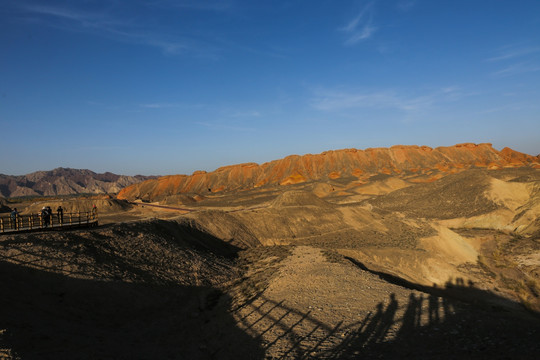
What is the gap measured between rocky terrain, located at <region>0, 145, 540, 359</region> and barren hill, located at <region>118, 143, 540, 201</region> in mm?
77658

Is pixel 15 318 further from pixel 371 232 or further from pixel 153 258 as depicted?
pixel 371 232

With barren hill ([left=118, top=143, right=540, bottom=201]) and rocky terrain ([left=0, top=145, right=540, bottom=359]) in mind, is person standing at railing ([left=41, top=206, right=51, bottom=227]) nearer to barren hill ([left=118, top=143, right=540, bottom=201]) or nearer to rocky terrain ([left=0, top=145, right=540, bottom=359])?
rocky terrain ([left=0, top=145, right=540, bottom=359])

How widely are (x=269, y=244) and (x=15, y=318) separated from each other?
21.6 metres

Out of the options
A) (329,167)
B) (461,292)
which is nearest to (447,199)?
(461,292)

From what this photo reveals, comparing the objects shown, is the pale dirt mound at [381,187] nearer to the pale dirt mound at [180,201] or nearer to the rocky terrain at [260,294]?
the pale dirt mound at [180,201]

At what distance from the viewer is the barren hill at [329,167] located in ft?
364

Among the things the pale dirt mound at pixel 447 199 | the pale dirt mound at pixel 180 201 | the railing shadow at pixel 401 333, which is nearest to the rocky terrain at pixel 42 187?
the pale dirt mound at pixel 180 201

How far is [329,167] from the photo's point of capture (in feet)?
386

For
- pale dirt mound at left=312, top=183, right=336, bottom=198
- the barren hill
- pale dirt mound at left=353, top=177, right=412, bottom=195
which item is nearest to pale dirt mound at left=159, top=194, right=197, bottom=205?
pale dirt mound at left=312, top=183, right=336, bottom=198

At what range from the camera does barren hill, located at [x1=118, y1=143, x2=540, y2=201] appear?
364ft

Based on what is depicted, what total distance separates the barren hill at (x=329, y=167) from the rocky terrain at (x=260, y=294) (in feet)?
255

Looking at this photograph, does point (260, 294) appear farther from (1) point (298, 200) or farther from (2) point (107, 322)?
(1) point (298, 200)

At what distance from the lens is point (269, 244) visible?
29547 millimetres

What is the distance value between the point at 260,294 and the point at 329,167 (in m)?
106
